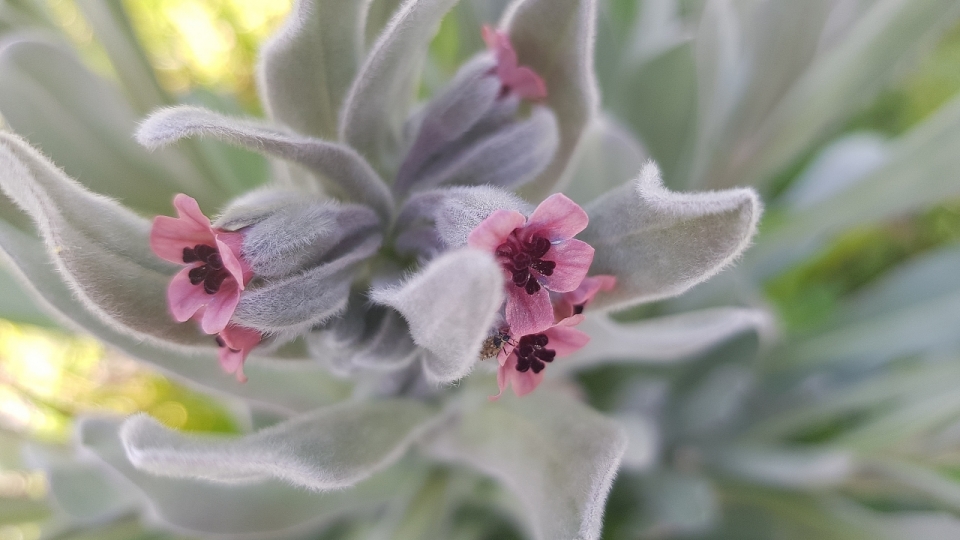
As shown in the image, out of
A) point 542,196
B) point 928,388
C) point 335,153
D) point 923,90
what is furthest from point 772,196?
point 335,153

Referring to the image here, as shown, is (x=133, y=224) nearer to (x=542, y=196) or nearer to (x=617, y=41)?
(x=542, y=196)

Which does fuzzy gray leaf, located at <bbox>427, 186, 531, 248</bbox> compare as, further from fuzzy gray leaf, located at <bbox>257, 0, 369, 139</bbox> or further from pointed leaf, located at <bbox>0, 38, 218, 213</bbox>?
pointed leaf, located at <bbox>0, 38, 218, 213</bbox>

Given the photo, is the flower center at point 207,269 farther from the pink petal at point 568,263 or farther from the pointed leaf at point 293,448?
the pink petal at point 568,263

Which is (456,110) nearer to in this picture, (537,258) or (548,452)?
(537,258)

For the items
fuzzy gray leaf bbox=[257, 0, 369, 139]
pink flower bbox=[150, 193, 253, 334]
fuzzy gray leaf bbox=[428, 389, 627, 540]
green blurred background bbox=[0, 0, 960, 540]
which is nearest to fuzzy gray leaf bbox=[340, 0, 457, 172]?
fuzzy gray leaf bbox=[257, 0, 369, 139]

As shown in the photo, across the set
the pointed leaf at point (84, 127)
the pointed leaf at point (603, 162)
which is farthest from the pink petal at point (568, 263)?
the pointed leaf at point (84, 127)

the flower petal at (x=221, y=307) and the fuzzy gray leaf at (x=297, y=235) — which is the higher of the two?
the fuzzy gray leaf at (x=297, y=235)

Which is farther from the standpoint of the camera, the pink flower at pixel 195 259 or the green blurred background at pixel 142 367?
→ the green blurred background at pixel 142 367
